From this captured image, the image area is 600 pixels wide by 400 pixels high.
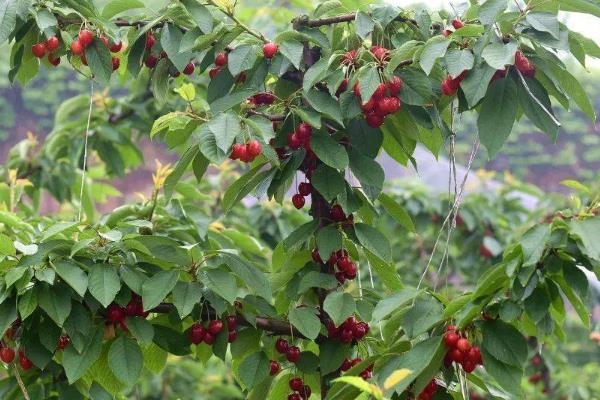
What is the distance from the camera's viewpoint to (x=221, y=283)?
160 cm

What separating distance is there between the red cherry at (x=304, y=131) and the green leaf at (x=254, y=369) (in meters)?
0.40

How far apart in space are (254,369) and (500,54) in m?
0.68

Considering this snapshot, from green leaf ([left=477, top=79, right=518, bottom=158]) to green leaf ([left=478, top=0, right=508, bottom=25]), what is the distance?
0.10 metres

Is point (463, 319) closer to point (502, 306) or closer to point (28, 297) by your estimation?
point (502, 306)

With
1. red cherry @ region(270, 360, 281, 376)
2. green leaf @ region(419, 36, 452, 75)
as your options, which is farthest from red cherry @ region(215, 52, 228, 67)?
red cherry @ region(270, 360, 281, 376)

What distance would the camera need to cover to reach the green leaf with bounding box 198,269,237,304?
61.7 inches

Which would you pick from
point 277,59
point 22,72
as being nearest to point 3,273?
point 22,72

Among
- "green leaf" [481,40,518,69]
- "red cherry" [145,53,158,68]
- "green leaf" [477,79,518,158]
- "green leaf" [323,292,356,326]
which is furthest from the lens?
"red cherry" [145,53,158,68]

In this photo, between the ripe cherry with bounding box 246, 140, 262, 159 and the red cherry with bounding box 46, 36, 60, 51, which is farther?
the red cherry with bounding box 46, 36, 60, 51

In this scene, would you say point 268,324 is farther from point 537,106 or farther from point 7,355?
point 537,106

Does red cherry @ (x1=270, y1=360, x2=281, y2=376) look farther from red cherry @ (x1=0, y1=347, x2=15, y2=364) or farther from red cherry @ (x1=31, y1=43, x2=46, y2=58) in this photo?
red cherry @ (x1=31, y1=43, x2=46, y2=58)

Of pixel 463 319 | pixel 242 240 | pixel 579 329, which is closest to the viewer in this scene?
pixel 463 319

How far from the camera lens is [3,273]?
162cm

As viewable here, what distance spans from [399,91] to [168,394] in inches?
133
